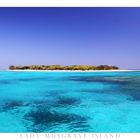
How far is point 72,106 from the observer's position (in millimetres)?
4996

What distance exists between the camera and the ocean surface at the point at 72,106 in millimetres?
4094

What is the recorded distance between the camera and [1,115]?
181 inches

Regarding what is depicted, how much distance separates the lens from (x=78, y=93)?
247 inches

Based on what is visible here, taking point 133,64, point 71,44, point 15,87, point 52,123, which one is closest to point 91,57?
point 71,44

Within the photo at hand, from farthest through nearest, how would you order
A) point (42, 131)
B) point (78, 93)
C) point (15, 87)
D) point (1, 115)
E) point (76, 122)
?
point (15, 87) < point (78, 93) < point (1, 115) < point (76, 122) < point (42, 131)

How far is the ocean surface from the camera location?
4094 millimetres

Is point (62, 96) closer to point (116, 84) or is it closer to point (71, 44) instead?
point (71, 44)

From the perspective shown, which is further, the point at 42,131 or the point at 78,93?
the point at 78,93

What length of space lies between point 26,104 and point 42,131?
138cm

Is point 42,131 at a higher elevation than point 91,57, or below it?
below

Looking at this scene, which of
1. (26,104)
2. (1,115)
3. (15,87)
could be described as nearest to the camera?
(1,115)

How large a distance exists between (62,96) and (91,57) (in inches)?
40.1
